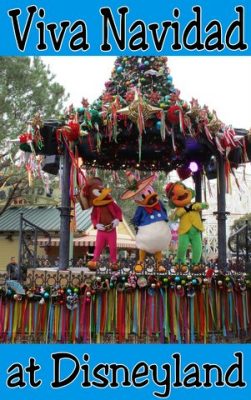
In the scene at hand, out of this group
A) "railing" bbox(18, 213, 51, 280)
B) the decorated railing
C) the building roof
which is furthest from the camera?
the building roof

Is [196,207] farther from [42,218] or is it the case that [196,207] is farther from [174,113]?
[42,218]

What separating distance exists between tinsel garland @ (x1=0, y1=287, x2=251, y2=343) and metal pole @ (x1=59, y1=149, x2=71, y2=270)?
0.92 metres

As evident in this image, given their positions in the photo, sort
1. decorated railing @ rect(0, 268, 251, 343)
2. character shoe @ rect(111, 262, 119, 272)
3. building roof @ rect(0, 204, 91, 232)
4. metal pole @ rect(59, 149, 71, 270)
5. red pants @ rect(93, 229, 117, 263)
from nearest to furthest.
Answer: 1. decorated railing @ rect(0, 268, 251, 343)
2. character shoe @ rect(111, 262, 119, 272)
3. metal pole @ rect(59, 149, 71, 270)
4. red pants @ rect(93, 229, 117, 263)
5. building roof @ rect(0, 204, 91, 232)

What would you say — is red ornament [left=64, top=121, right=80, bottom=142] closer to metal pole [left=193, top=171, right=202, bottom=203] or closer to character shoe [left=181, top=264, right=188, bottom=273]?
character shoe [left=181, top=264, right=188, bottom=273]

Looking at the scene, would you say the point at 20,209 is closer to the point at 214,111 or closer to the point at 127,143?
the point at 127,143

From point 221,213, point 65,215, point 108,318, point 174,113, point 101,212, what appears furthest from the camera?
point 101,212

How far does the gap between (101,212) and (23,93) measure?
454 inches

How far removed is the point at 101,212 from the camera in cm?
795

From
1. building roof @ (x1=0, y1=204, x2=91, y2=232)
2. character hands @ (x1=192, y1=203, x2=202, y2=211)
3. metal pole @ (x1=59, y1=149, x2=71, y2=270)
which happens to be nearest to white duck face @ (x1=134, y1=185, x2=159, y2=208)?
character hands @ (x1=192, y1=203, x2=202, y2=211)

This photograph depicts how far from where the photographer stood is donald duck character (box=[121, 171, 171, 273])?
25.0 ft

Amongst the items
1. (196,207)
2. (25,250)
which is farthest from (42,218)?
(196,207)

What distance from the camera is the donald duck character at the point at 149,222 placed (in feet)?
25.0

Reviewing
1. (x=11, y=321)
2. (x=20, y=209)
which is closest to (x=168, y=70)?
(x=11, y=321)

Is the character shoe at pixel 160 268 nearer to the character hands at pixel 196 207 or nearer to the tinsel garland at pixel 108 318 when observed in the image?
the tinsel garland at pixel 108 318
